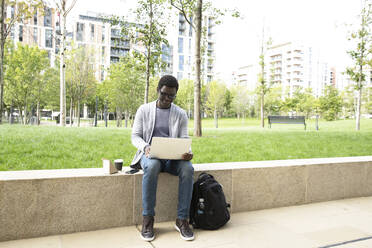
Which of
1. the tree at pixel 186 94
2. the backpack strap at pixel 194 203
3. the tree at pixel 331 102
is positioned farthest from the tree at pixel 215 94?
the backpack strap at pixel 194 203

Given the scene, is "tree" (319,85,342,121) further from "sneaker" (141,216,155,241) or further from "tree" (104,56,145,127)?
"sneaker" (141,216,155,241)

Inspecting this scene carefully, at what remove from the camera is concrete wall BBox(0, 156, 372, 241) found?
280cm

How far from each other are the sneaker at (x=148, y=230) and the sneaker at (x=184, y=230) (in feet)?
0.90

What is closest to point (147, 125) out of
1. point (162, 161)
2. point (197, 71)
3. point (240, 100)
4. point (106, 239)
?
point (162, 161)

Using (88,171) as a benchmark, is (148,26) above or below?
above

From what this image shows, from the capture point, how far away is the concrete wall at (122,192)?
9.18 ft

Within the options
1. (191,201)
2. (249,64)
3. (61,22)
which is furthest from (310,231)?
(249,64)

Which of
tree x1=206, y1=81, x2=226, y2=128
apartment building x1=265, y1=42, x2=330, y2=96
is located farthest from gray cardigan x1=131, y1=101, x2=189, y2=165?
apartment building x1=265, y1=42, x2=330, y2=96

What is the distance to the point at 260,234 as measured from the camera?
3.08m

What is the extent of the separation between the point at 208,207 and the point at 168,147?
2.52 ft

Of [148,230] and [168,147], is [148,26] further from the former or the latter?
[148,230]

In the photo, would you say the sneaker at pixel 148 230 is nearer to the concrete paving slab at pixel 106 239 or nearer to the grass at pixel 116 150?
the concrete paving slab at pixel 106 239

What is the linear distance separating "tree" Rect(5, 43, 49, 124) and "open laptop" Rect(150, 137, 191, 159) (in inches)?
811

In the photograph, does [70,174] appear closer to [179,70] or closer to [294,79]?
[179,70]
